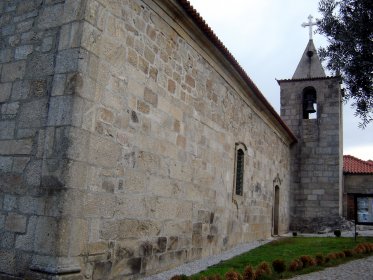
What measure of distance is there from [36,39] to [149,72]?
1.67 m

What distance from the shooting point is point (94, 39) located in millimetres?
4695

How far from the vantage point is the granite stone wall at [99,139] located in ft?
14.1

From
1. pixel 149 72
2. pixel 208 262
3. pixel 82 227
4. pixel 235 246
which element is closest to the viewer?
pixel 82 227

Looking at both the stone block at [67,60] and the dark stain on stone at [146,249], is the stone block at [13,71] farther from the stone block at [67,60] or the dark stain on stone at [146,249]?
the dark stain on stone at [146,249]

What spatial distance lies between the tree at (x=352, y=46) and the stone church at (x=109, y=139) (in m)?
2.22

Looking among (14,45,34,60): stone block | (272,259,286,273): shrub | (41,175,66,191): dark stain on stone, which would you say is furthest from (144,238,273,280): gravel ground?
(14,45,34,60): stone block

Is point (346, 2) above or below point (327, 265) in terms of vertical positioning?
above

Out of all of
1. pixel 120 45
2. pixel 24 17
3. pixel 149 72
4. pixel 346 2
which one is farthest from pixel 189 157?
A: pixel 346 2

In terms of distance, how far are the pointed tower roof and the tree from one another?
30.5 ft

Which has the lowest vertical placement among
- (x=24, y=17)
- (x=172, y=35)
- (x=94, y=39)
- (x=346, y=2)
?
(x=94, y=39)

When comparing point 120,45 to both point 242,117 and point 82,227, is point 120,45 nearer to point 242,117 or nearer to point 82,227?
point 82,227

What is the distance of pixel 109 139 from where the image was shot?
4863 millimetres

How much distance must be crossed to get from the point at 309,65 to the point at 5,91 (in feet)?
49.8

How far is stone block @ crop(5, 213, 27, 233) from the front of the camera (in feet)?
14.5
